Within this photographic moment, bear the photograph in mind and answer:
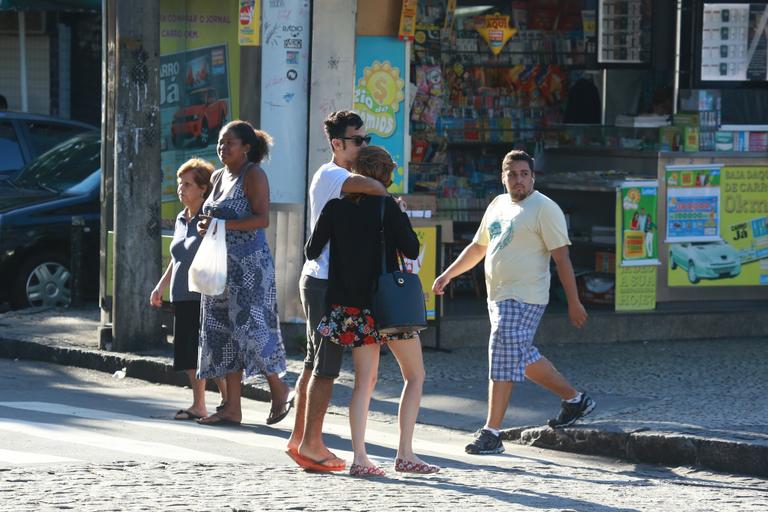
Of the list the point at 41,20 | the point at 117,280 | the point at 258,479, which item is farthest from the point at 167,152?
the point at 41,20

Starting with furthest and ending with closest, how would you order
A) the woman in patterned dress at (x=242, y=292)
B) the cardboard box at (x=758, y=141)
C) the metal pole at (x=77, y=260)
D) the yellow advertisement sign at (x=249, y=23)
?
the metal pole at (x=77, y=260), the cardboard box at (x=758, y=141), the yellow advertisement sign at (x=249, y=23), the woman in patterned dress at (x=242, y=292)

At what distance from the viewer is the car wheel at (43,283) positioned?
14094 mm

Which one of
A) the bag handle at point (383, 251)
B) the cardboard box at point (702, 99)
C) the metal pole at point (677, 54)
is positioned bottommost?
the bag handle at point (383, 251)

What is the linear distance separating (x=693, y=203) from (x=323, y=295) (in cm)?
575

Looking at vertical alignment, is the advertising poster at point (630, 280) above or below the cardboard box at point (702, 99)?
below

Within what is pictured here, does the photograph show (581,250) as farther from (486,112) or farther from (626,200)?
(486,112)

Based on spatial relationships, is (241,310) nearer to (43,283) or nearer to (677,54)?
(43,283)

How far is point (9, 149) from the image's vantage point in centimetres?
1614

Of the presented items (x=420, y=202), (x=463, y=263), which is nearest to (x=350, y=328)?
(x=463, y=263)

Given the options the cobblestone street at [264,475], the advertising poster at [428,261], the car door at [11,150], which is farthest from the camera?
the car door at [11,150]

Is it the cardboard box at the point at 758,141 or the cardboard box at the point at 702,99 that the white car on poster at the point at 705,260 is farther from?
the cardboard box at the point at 702,99

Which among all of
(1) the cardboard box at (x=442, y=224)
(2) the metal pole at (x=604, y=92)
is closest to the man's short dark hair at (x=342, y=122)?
(1) the cardboard box at (x=442, y=224)

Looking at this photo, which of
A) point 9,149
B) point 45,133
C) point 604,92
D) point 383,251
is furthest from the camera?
point 45,133

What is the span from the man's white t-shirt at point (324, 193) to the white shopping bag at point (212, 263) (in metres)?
1.18
